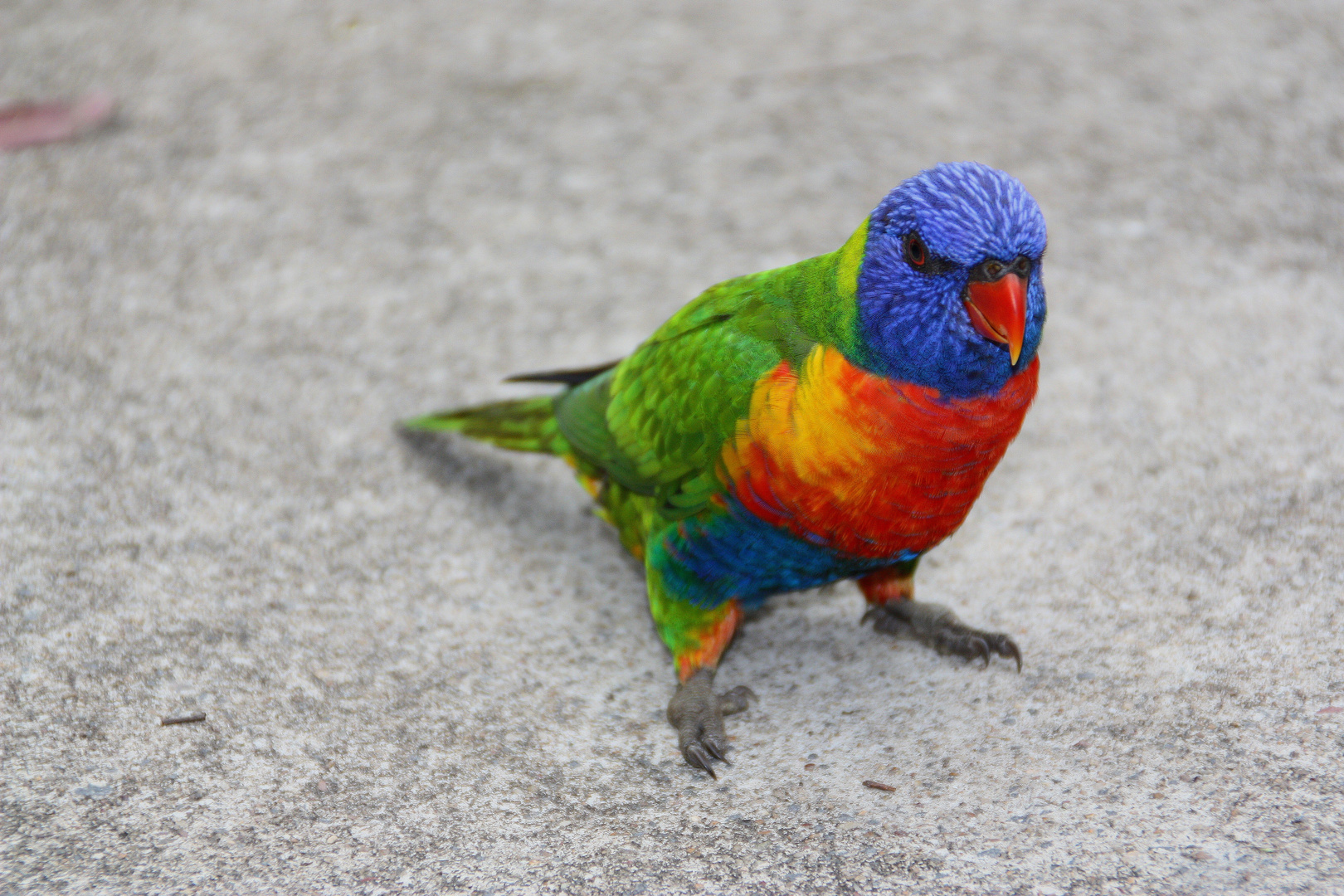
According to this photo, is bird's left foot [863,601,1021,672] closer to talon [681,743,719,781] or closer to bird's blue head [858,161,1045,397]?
talon [681,743,719,781]

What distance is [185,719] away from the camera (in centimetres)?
233

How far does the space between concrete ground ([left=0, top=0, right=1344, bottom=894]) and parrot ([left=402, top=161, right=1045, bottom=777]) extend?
0.24 m

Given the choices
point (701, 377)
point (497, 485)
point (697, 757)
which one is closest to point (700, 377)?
point (701, 377)

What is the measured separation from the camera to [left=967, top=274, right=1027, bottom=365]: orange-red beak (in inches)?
77.9

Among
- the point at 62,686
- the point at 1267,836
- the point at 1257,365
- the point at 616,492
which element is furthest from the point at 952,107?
the point at 62,686

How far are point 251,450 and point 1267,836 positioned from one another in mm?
2590

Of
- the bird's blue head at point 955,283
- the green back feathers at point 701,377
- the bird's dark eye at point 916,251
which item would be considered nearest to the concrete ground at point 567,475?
the green back feathers at point 701,377

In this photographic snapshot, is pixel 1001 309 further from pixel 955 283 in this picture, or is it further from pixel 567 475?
pixel 567 475

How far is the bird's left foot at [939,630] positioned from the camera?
8.51 ft

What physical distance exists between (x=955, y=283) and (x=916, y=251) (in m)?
0.10

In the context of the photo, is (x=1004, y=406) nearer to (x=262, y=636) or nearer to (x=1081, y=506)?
(x=1081, y=506)

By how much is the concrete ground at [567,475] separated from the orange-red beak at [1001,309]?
90 centimetres

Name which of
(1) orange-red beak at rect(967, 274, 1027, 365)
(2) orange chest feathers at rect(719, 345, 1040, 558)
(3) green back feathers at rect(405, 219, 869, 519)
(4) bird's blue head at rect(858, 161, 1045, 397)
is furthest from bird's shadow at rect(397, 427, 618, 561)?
(1) orange-red beak at rect(967, 274, 1027, 365)

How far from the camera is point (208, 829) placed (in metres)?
2.08
